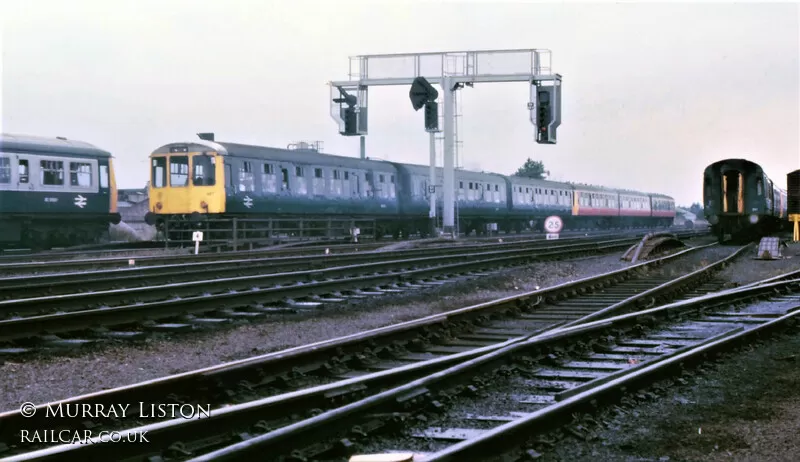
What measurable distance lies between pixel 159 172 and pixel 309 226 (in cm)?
544

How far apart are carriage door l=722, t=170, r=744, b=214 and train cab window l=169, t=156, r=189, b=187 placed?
18.5 m

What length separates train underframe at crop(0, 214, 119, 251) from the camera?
23406 mm

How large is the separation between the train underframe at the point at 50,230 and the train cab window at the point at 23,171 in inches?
38.3

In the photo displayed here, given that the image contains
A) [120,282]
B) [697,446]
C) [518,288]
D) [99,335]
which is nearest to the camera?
[697,446]

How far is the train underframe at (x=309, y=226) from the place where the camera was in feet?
81.5

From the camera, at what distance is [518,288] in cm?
1424

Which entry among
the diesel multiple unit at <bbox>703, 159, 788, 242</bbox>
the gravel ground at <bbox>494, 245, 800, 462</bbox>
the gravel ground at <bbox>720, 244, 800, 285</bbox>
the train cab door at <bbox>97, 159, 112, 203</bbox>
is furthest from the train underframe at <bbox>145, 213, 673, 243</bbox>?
the gravel ground at <bbox>494, 245, 800, 462</bbox>

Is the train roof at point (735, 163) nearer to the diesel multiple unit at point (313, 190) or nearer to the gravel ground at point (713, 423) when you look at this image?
the diesel multiple unit at point (313, 190)

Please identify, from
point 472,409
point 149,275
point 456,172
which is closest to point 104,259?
point 149,275

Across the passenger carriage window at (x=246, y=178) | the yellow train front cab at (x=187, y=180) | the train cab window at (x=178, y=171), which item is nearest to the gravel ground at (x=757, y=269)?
the passenger carriage window at (x=246, y=178)

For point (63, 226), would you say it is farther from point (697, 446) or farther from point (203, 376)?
point (697, 446)

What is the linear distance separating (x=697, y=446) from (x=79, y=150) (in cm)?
2349

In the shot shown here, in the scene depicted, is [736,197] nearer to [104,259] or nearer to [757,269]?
[757,269]

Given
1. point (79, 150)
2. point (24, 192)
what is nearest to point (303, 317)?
point (24, 192)
